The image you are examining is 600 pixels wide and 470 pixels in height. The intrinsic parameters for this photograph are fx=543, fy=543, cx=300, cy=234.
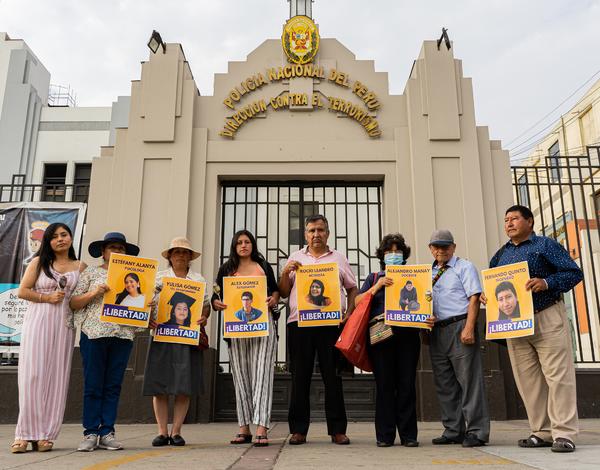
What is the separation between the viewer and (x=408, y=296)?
4.28 m

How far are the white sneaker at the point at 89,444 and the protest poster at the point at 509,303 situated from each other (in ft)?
10.3

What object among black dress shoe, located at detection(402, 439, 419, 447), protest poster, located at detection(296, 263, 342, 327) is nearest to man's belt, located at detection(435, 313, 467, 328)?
protest poster, located at detection(296, 263, 342, 327)

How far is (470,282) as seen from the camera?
439 cm

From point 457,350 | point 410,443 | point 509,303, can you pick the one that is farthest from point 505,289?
point 410,443

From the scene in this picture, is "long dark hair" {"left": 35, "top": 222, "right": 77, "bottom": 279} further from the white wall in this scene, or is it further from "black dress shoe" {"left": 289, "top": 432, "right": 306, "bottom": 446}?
the white wall

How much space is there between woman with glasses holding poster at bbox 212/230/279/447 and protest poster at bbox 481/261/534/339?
1735 millimetres

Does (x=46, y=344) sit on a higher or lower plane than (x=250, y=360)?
higher

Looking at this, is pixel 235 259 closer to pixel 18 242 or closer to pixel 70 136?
→ pixel 18 242

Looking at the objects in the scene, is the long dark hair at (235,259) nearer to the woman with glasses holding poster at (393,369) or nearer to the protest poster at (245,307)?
the protest poster at (245,307)

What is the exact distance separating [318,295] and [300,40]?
5.10m

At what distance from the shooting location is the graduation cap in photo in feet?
14.7

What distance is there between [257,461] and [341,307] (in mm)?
1450

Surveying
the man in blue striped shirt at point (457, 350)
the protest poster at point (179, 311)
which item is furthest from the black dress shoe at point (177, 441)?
the man in blue striped shirt at point (457, 350)

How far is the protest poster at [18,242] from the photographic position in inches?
302
